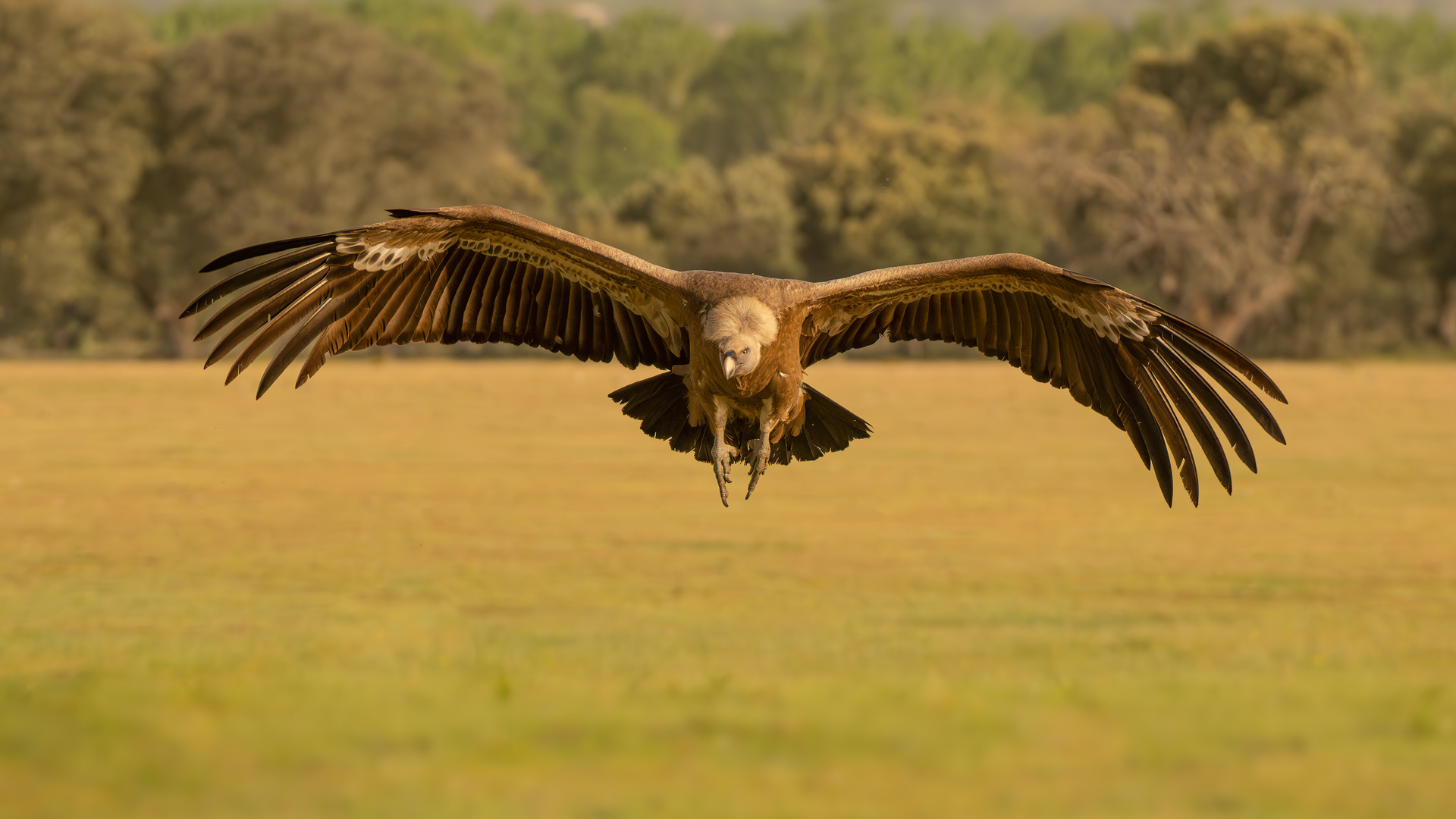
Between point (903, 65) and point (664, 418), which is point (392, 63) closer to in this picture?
point (664, 418)

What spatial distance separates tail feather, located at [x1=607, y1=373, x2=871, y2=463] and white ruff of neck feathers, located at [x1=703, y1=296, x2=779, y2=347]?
37.3 inches

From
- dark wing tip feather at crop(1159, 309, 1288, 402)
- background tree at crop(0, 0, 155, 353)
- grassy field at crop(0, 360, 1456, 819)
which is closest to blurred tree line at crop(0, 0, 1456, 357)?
background tree at crop(0, 0, 155, 353)

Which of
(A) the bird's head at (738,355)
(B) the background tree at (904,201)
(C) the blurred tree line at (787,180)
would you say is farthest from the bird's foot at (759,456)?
(B) the background tree at (904,201)

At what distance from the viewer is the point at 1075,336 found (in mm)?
10367

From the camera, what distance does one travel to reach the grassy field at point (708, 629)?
6.29 metres

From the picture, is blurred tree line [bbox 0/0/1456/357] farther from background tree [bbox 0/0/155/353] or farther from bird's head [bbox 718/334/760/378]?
bird's head [bbox 718/334/760/378]

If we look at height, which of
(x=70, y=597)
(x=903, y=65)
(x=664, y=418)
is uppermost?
(x=903, y=65)

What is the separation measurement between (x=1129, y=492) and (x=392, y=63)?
42828 millimetres

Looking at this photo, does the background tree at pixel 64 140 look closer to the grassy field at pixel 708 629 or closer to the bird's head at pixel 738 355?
the grassy field at pixel 708 629

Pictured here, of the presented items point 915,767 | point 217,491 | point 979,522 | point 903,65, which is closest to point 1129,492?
point 979,522

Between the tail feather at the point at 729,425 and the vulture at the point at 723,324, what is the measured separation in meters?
0.01

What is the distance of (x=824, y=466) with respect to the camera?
2420cm

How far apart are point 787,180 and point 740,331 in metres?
59.2

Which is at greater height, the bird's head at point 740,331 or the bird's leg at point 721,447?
the bird's head at point 740,331
